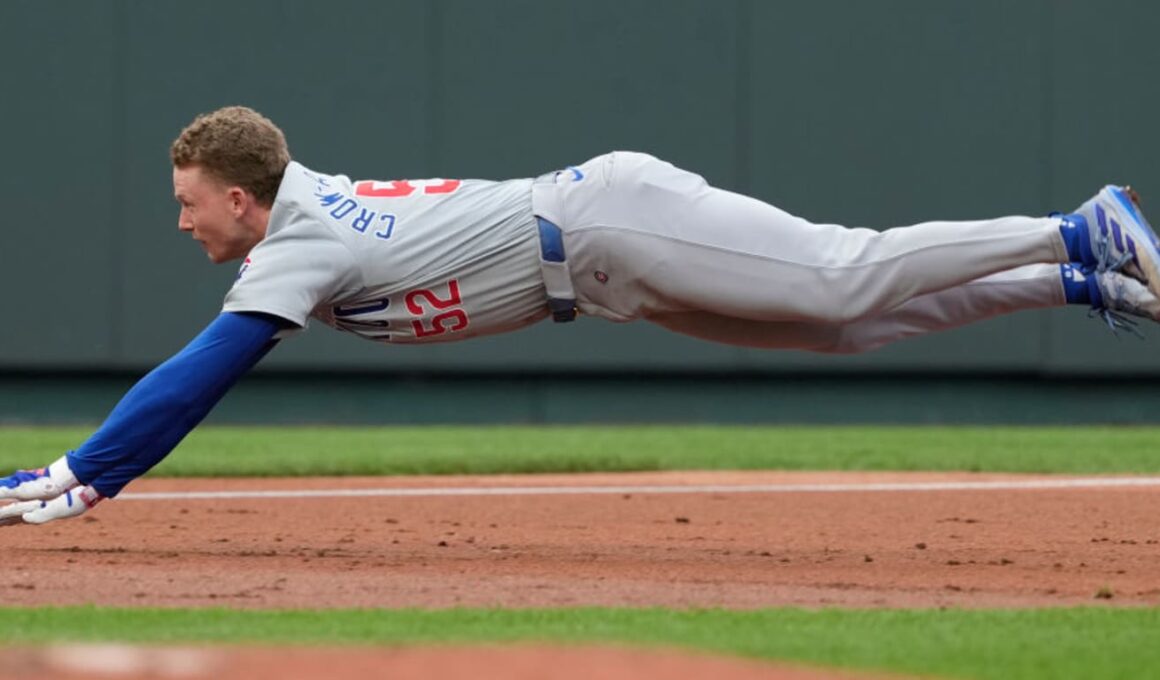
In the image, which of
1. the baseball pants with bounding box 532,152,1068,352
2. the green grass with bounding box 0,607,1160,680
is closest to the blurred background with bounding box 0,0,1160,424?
the baseball pants with bounding box 532,152,1068,352

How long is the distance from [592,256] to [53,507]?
1553 millimetres

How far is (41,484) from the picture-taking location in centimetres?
486

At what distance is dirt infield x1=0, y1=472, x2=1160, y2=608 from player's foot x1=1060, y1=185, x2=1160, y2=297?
82cm

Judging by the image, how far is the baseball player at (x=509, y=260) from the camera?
4809 mm

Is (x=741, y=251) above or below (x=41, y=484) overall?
above

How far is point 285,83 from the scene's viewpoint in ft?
38.6

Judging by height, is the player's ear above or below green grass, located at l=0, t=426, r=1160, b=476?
above

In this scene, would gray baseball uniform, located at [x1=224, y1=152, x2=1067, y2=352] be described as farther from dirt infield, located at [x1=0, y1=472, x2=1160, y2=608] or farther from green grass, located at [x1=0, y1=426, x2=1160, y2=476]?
green grass, located at [x1=0, y1=426, x2=1160, y2=476]

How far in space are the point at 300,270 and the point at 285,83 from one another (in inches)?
283

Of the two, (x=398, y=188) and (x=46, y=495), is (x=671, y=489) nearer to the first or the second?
(x=398, y=188)

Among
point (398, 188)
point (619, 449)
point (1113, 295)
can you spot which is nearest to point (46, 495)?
point (398, 188)

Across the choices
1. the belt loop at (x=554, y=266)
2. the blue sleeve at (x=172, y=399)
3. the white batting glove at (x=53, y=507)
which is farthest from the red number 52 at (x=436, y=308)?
the white batting glove at (x=53, y=507)

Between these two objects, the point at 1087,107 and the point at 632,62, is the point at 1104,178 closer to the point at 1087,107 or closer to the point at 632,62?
the point at 1087,107

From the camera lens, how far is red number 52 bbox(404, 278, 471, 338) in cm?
502
